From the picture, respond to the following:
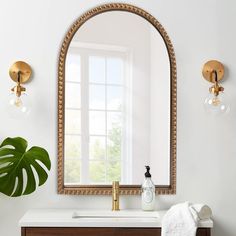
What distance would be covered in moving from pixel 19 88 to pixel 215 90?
3.24ft

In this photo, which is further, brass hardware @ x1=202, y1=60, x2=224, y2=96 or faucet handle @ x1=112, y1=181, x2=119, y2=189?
brass hardware @ x1=202, y1=60, x2=224, y2=96

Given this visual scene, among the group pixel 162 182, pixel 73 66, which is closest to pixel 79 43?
pixel 73 66

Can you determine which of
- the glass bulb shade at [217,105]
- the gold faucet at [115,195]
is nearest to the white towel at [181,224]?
the gold faucet at [115,195]

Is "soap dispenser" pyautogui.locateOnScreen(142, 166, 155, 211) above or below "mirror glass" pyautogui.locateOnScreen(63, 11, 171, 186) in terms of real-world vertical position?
below

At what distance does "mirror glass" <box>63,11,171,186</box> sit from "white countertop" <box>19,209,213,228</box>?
17 centimetres

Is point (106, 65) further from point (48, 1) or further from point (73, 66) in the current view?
point (48, 1)

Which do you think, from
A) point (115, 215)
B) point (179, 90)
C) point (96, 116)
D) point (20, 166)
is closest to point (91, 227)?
point (115, 215)

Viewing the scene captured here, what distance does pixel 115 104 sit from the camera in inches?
98.6

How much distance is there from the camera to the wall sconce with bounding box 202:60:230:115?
8.14ft

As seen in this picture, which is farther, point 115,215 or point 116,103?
point 116,103

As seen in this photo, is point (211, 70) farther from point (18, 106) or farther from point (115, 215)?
point (18, 106)

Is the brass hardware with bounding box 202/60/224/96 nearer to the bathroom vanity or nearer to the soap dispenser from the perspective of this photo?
the soap dispenser

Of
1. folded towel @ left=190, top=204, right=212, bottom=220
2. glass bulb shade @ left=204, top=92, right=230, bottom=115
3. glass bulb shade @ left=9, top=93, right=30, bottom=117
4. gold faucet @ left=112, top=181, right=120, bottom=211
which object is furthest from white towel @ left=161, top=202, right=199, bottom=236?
glass bulb shade @ left=9, top=93, right=30, bottom=117

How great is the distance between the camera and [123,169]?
8.17 ft
